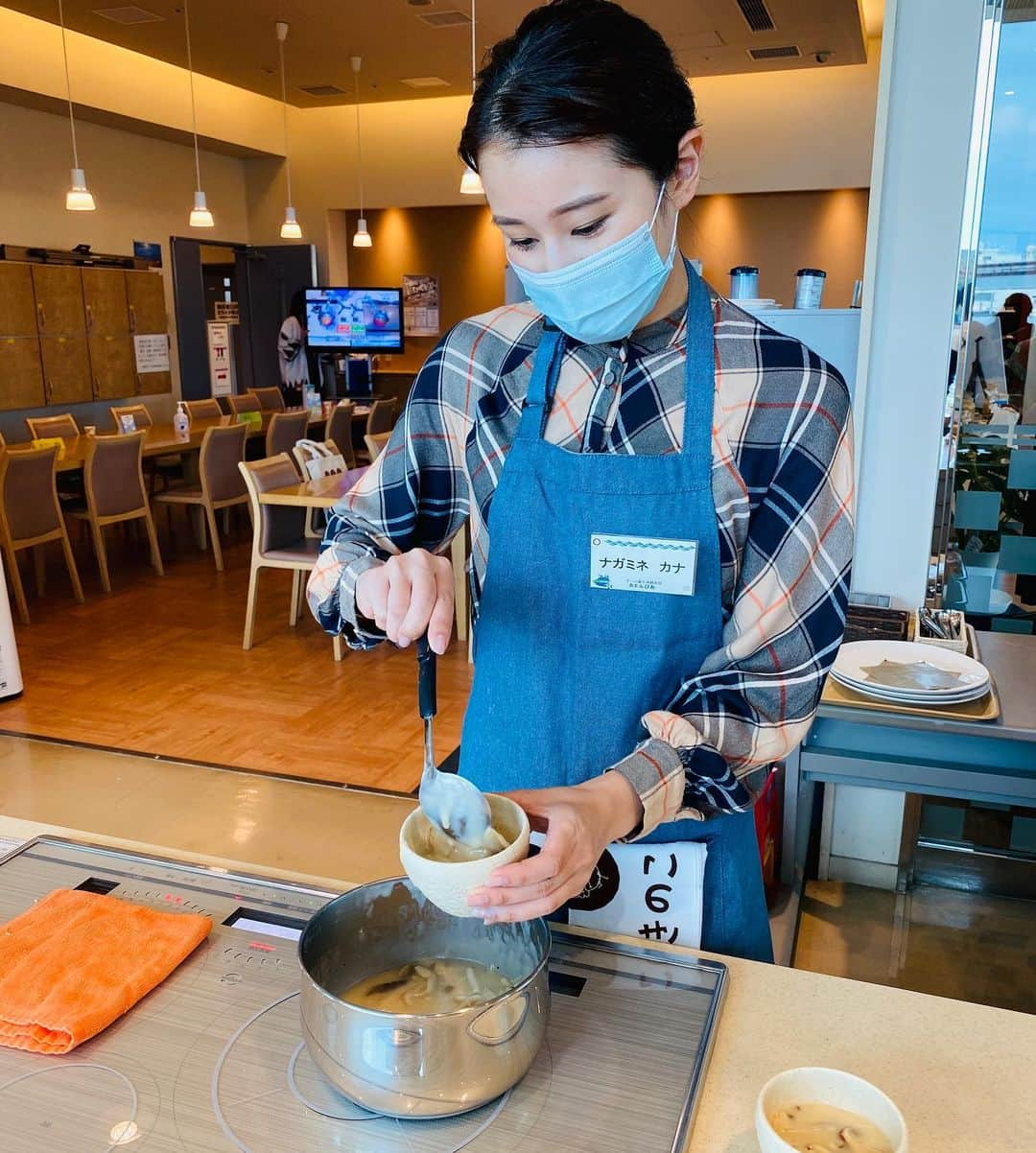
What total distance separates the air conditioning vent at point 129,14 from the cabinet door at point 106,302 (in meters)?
1.93

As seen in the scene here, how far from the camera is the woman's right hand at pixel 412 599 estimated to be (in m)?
0.87

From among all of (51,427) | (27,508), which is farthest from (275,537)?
(51,427)

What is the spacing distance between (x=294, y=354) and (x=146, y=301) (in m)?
1.69

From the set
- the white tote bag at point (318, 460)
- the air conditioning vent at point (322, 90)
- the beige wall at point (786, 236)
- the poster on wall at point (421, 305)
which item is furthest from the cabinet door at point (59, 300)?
the beige wall at point (786, 236)

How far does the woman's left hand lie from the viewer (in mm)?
725

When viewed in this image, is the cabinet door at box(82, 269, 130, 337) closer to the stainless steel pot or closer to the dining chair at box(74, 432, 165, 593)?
the dining chair at box(74, 432, 165, 593)

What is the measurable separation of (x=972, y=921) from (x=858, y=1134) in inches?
83.9

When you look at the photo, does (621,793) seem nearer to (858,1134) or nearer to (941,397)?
(858,1134)

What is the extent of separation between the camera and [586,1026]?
0.84m

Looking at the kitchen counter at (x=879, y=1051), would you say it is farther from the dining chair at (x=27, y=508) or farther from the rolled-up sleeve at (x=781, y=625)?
the dining chair at (x=27, y=508)

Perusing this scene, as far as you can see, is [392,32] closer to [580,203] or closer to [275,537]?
[275,537]

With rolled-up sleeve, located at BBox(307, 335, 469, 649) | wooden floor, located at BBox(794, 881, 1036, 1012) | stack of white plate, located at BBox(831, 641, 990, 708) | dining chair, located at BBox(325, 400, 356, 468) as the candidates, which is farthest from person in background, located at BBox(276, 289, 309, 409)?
rolled-up sleeve, located at BBox(307, 335, 469, 649)

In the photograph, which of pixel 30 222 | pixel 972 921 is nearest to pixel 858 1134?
pixel 972 921

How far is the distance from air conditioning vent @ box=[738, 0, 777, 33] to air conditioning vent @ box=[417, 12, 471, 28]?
1.72 metres
